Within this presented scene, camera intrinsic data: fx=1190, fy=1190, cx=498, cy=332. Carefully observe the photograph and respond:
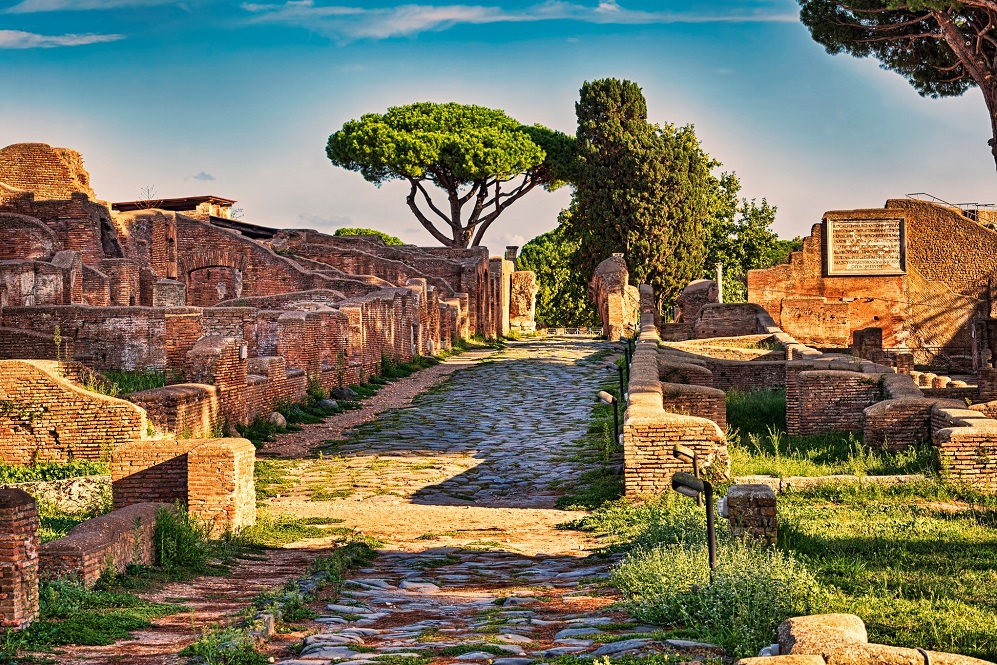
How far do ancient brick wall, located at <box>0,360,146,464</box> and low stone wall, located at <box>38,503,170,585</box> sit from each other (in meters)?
3.82

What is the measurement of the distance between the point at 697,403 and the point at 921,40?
13240mm

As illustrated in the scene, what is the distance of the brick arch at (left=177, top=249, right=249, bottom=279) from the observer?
105 ft

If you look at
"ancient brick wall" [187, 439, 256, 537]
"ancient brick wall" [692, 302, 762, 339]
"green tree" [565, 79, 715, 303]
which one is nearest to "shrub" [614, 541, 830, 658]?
"ancient brick wall" [187, 439, 256, 537]

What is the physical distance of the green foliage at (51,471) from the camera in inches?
495

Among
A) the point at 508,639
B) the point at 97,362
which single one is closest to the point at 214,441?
the point at 508,639

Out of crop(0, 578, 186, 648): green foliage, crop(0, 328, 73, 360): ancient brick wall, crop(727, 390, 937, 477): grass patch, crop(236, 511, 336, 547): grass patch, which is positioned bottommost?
crop(236, 511, 336, 547): grass patch

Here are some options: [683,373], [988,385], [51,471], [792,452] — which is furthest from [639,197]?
[51,471]

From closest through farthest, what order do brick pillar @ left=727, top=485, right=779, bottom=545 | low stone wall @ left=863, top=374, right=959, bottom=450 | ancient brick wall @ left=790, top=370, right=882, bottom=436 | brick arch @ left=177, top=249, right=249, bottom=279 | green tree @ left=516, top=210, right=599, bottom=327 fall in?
brick pillar @ left=727, top=485, right=779, bottom=545 < low stone wall @ left=863, top=374, right=959, bottom=450 < ancient brick wall @ left=790, top=370, right=882, bottom=436 < brick arch @ left=177, top=249, right=249, bottom=279 < green tree @ left=516, top=210, right=599, bottom=327

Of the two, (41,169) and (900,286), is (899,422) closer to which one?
(900,286)

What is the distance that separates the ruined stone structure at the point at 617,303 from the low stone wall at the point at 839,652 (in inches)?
1148

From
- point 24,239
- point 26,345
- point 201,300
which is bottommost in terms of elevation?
point 26,345

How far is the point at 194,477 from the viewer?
10578mm

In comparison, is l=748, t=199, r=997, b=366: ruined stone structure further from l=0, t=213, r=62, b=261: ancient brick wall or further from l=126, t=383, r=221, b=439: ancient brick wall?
l=126, t=383, r=221, b=439: ancient brick wall

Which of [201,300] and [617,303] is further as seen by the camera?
[617,303]
